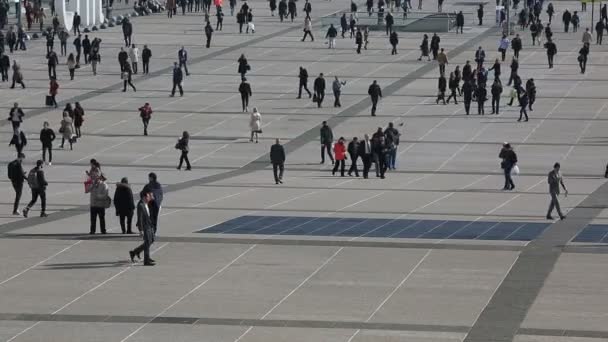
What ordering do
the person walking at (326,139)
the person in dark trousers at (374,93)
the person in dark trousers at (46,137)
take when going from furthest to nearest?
the person in dark trousers at (374,93) < the person in dark trousers at (46,137) < the person walking at (326,139)

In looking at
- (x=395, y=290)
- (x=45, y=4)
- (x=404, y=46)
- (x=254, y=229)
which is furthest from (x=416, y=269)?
(x=45, y=4)

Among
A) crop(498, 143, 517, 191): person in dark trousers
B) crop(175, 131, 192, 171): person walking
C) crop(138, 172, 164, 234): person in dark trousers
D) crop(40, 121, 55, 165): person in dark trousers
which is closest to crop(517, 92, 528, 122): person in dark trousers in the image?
crop(175, 131, 192, 171): person walking

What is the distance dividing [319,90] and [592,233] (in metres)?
23.2

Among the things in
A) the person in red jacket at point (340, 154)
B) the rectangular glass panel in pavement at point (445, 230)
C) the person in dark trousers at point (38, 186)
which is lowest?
the person in red jacket at point (340, 154)

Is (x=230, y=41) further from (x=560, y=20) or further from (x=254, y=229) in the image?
(x=254, y=229)

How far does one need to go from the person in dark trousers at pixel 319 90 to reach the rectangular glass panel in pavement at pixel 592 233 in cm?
2183

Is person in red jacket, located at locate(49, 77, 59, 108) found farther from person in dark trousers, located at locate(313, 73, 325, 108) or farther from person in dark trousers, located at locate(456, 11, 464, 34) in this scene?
person in dark trousers, located at locate(456, 11, 464, 34)

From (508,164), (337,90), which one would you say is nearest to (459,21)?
(337,90)

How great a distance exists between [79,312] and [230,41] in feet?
156

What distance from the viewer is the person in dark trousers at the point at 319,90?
162 feet

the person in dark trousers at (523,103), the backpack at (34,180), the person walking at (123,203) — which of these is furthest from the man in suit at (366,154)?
the person walking at (123,203)

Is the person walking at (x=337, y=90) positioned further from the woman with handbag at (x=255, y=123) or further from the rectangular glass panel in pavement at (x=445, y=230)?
the rectangular glass panel in pavement at (x=445, y=230)

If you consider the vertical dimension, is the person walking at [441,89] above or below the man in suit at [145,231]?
below

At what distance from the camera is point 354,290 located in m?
22.0
